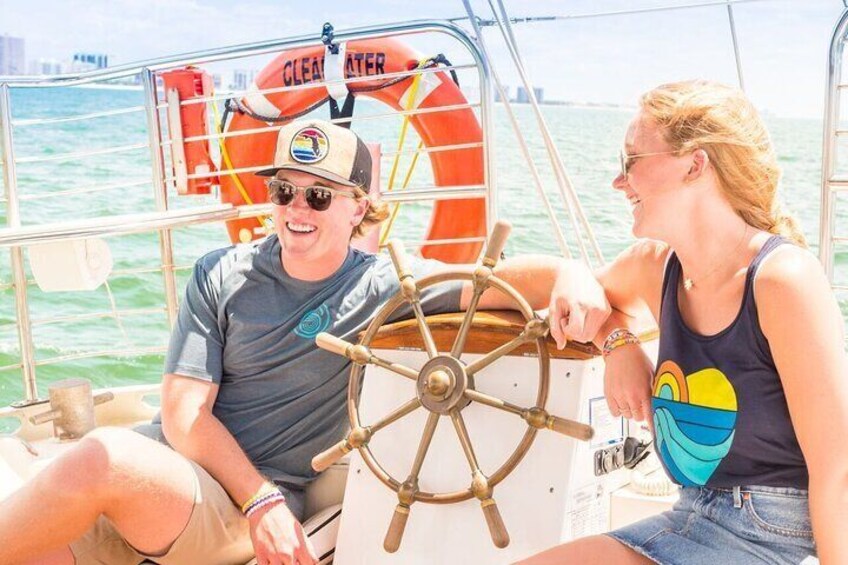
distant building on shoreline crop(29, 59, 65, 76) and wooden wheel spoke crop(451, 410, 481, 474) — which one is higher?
distant building on shoreline crop(29, 59, 65, 76)

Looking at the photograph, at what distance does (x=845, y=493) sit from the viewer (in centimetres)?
132

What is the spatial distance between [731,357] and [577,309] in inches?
11.5

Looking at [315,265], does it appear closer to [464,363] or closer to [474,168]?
[464,363]

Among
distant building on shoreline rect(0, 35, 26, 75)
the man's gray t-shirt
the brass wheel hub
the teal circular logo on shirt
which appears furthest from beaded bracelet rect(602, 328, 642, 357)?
distant building on shoreline rect(0, 35, 26, 75)

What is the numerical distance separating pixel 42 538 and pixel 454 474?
2.26ft

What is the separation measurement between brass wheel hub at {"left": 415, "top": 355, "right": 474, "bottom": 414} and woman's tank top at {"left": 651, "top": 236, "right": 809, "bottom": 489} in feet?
1.19

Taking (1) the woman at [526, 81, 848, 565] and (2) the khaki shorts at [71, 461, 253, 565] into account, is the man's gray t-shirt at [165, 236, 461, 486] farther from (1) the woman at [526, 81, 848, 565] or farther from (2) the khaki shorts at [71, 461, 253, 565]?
(1) the woman at [526, 81, 848, 565]

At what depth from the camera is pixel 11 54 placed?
44.1m

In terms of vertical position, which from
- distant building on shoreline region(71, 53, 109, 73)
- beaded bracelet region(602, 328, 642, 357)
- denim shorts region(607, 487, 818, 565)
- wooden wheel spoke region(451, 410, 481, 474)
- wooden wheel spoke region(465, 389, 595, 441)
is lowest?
denim shorts region(607, 487, 818, 565)

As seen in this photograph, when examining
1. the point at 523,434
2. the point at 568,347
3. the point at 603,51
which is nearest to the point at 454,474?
the point at 523,434

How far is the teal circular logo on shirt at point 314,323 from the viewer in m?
2.01

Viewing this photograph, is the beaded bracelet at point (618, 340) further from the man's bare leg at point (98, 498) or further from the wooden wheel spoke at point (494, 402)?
the man's bare leg at point (98, 498)

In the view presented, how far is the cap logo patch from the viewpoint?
2037 millimetres

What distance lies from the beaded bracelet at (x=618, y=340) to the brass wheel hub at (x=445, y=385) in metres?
0.23
